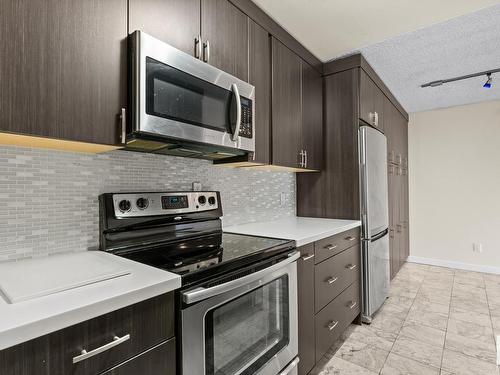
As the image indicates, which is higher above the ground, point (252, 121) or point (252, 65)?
point (252, 65)

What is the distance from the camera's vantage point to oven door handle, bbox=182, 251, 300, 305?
2.99 ft

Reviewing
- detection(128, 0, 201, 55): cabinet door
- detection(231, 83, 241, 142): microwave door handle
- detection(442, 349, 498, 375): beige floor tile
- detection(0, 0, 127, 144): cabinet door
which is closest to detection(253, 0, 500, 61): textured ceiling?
detection(128, 0, 201, 55): cabinet door

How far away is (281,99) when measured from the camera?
1.99 m

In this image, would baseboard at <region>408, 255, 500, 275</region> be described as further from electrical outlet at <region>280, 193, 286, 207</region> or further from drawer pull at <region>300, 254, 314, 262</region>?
drawer pull at <region>300, 254, 314, 262</region>

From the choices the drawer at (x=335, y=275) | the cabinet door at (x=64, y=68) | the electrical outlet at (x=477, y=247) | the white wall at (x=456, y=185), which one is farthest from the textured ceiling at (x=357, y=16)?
the electrical outlet at (x=477, y=247)

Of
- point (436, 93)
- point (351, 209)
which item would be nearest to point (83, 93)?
point (351, 209)

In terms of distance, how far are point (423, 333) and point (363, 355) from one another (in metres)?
0.68

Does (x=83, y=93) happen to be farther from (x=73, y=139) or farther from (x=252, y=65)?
(x=252, y=65)

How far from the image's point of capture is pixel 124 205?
1299 millimetres

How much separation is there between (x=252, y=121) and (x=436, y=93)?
3041 mm

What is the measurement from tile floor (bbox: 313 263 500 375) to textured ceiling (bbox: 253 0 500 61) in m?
2.30

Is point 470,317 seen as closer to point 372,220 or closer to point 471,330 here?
point 471,330

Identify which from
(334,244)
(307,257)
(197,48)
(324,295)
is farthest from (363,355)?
(197,48)

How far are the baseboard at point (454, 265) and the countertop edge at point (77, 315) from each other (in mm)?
4612
